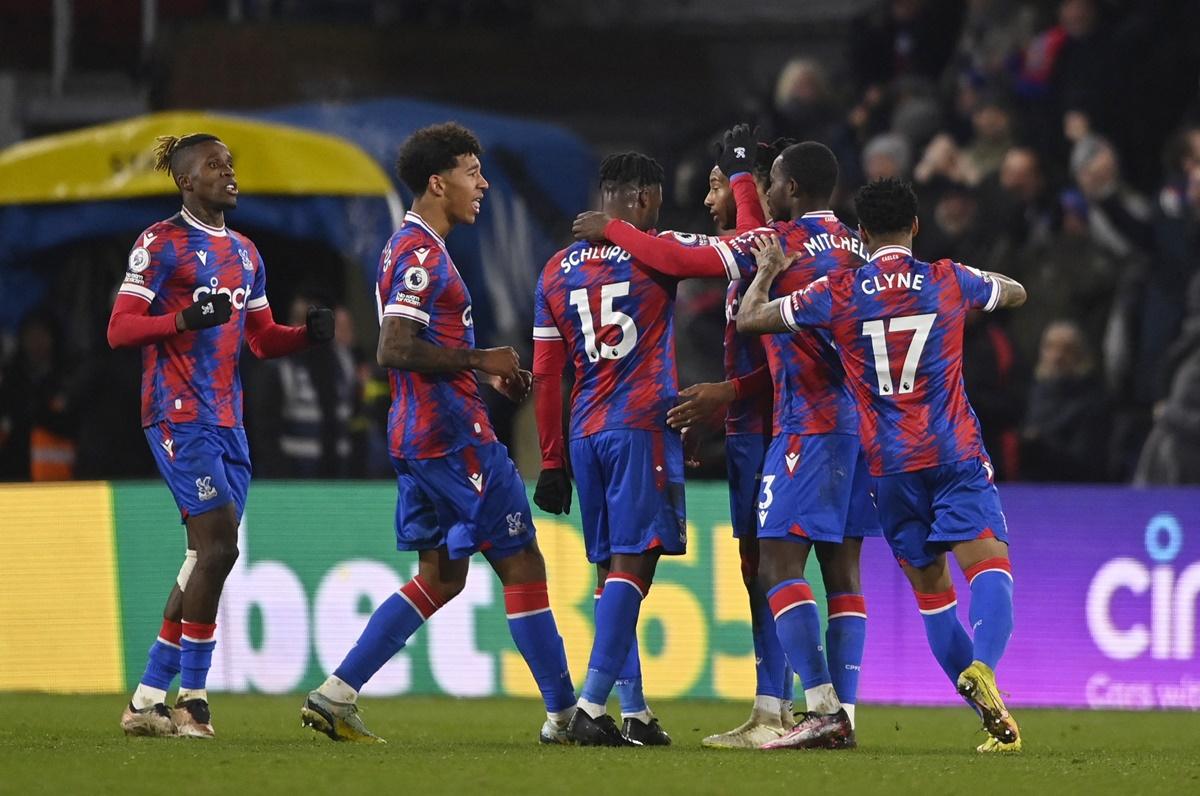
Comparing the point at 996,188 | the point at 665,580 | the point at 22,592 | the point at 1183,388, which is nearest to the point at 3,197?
the point at 22,592

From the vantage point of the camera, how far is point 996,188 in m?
14.4

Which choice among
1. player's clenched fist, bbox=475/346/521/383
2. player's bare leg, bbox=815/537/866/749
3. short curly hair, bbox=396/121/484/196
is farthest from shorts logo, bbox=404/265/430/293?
player's bare leg, bbox=815/537/866/749

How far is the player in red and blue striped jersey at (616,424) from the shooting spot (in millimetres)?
7801

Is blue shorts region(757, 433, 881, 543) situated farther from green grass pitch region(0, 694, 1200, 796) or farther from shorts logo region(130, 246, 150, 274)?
shorts logo region(130, 246, 150, 274)

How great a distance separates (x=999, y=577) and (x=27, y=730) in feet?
13.6

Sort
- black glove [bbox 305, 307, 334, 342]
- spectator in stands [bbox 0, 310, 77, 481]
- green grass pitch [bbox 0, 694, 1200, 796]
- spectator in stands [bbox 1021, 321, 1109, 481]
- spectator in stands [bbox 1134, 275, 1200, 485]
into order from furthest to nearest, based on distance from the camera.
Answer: spectator in stands [bbox 0, 310, 77, 481] → spectator in stands [bbox 1021, 321, 1109, 481] → spectator in stands [bbox 1134, 275, 1200, 485] → black glove [bbox 305, 307, 334, 342] → green grass pitch [bbox 0, 694, 1200, 796]

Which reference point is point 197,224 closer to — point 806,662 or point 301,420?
point 806,662

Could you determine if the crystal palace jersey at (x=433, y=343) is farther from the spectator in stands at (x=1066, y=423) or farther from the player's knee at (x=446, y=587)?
the spectator in stands at (x=1066, y=423)

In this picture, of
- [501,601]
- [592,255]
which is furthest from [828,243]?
[501,601]

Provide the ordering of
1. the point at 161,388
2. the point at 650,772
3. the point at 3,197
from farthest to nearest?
1. the point at 3,197
2. the point at 161,388
3. the point at 650,772

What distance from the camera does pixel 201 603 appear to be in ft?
26.8

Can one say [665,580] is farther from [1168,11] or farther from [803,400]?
[1168,11]

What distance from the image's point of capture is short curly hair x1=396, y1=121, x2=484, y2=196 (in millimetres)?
8023

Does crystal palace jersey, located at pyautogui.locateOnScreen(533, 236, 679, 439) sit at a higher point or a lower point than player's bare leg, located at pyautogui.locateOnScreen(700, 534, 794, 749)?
higher
